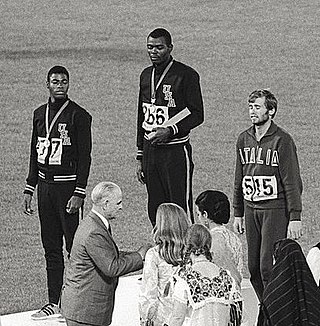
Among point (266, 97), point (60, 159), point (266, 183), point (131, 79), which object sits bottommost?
point (266, 183)

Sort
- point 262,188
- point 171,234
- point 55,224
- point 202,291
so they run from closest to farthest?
point 202,291 → point 171,234 → point 262,188 → point 55,224

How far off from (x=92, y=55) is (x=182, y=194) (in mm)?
12588

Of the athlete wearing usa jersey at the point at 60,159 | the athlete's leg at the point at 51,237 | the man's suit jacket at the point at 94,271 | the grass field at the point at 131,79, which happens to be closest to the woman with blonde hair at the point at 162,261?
the man's suit jacket at the point at 94,271

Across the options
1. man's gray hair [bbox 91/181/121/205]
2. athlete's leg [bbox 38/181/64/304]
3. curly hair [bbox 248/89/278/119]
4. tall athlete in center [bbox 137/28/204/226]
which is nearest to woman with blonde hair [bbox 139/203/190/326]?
man's gray hair [bbox 91/181/121/205]

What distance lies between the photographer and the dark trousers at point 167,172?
955cm

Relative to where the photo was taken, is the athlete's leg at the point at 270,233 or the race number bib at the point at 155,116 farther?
the race number bib at the point at 155,116

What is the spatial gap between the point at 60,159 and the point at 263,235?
5.13 feet

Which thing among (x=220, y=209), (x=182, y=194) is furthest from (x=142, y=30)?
(x=220, y=209)

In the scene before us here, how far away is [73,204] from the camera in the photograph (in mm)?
9117

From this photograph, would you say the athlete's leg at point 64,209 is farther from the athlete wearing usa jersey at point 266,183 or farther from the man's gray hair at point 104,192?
the man's gray hair at point 104,192

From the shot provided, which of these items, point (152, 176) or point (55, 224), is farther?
point (152, 176)

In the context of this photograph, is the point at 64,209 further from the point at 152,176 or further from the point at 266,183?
the point at 266,183

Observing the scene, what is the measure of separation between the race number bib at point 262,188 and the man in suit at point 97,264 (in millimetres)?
1485

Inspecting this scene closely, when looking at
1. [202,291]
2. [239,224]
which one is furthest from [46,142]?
[202,291]
